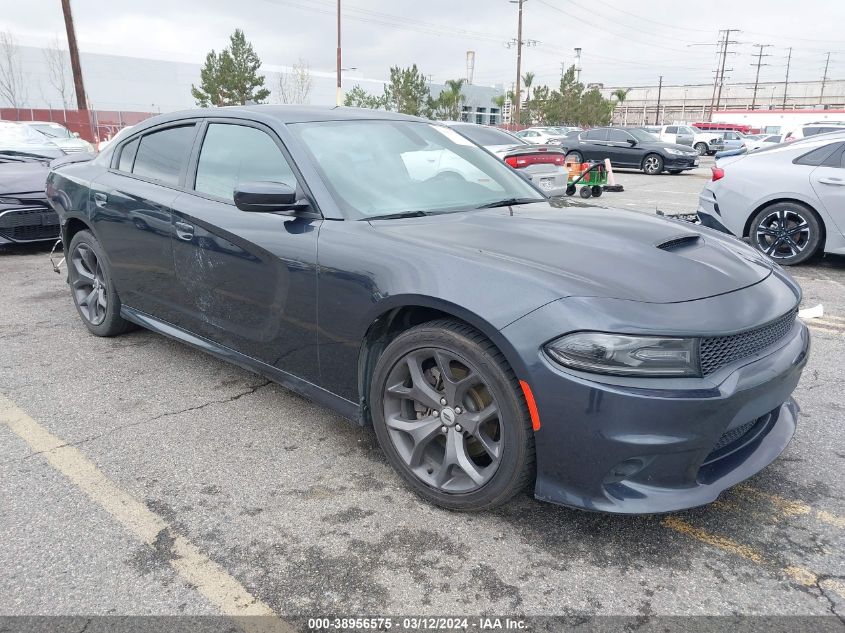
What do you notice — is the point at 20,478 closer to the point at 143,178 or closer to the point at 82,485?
the point at 82,485

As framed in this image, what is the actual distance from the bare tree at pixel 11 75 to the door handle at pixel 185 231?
5394 cm

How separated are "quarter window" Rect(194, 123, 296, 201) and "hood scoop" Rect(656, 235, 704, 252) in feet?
5.34

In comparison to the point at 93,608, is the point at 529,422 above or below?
above

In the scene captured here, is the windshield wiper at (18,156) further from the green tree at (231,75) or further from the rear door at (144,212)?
the green tree at (231,75)

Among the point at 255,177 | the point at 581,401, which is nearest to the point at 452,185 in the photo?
the point at 255,177

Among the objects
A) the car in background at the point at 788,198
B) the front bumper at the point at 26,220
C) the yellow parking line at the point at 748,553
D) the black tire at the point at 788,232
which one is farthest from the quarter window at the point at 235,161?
the car in background at the point at 788,198

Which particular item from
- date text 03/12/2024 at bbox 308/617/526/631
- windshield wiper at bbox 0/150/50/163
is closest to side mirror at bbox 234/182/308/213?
date text 03/12/2024 at bbox 308/617/526/631

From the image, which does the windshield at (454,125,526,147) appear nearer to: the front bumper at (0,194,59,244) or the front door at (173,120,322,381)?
the front bumper at (0,194,59,244)

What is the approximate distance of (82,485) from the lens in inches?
110

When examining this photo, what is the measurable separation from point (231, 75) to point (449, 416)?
52.3m

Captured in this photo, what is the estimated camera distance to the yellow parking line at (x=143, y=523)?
208cm

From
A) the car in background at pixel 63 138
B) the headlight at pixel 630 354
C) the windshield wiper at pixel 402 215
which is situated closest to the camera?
the headlight at pixel 630 354

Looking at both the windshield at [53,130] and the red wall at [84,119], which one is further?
the red wall at [84,119]

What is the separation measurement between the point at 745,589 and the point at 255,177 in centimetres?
269
